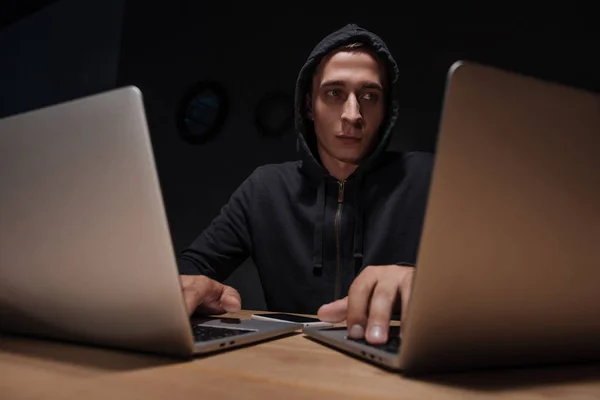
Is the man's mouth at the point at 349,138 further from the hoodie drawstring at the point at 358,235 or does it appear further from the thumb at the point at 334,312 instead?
the thumb at the point at 334,312

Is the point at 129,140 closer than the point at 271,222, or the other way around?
the point at 129,140

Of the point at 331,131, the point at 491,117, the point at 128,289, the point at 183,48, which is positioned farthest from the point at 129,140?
the point at 183,48

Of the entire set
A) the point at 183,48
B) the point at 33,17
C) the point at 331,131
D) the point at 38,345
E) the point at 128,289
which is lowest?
the point at 38,345

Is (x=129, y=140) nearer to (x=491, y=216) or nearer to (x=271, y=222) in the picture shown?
(x=491, y=216)

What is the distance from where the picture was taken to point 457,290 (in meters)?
0.37

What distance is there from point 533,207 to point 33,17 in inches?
189

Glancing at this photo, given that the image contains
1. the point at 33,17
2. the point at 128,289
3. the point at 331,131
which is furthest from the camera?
the point at 33,17

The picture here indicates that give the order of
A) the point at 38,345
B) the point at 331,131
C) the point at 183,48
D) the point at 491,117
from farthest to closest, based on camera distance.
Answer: the point at 183,48 → the point at 331,131 → the point at 38,345 → the point at 491,117

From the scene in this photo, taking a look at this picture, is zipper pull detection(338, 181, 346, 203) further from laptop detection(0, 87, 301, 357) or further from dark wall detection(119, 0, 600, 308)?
dark wall detection(119, 0, 600, 308)

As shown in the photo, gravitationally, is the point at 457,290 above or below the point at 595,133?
below

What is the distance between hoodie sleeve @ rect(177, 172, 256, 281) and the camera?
1486 mm

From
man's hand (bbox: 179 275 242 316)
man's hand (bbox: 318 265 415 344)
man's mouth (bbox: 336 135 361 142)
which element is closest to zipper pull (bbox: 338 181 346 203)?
man's mouth (bbox: 336 135 361 142)

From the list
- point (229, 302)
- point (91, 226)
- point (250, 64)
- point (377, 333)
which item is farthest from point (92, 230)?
point (250, 64)

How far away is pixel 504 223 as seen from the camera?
37 cm
